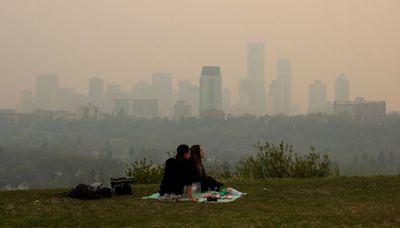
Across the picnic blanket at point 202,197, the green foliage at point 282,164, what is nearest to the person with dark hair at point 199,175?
the picnic blanket at point 202,197

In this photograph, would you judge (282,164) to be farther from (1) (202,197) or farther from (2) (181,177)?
(2) (181,177)

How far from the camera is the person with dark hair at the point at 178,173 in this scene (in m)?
13.4

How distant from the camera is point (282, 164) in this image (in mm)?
21016

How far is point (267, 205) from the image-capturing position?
12320mm

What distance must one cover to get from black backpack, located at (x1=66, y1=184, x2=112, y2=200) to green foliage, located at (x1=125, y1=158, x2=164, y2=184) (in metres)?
5.32

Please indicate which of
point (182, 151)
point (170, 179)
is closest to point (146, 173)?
point (170, 179)

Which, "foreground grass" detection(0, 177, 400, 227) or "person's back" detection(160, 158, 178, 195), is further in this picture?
"person's back" detection(160, 158, 178, 195)

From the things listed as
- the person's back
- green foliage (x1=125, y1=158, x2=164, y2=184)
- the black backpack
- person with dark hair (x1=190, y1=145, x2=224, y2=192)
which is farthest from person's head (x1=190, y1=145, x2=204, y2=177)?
green foliage (x1=125, y1=158, x2=164, y2=184)

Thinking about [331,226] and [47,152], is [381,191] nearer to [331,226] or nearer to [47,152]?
[331,226]

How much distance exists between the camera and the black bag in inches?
567

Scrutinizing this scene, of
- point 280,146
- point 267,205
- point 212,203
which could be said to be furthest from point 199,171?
point 280,146

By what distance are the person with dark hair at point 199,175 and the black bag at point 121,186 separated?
2147 millimetres

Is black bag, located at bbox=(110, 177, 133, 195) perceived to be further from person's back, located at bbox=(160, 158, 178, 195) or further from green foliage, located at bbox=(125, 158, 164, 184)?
green foliage, located at bbox=(125, 158, 164, 184)

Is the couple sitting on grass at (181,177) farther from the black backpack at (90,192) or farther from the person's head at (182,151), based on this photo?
the black backpack at (90,192)
